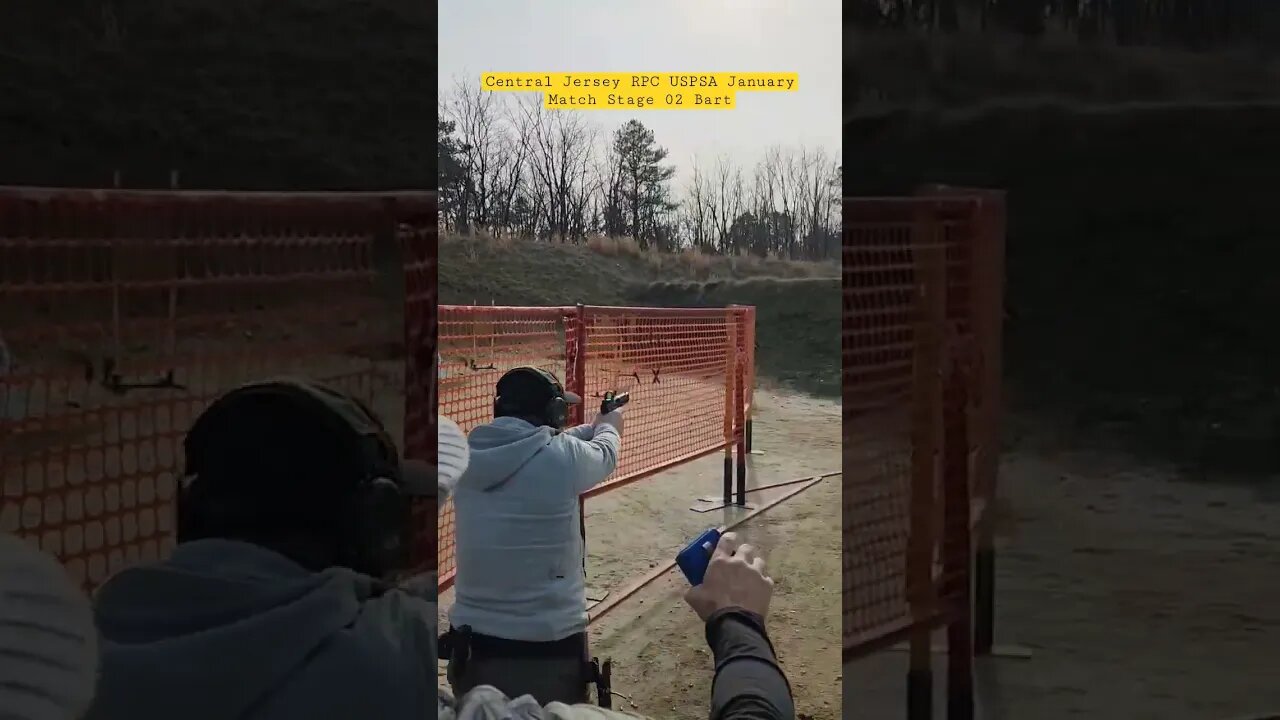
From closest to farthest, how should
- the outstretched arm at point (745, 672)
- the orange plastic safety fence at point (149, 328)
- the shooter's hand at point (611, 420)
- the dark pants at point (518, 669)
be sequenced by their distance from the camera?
1. the orange plastic safety fence at point (149, 328)
2. the outstretched arm at point (745, 672)
3. the dark pants at point (518, 669)
4. the shooter's hand at point (611, 420)

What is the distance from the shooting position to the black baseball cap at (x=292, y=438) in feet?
3.04

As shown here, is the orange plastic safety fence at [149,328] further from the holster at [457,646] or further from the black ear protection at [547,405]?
the holster at [457,646]

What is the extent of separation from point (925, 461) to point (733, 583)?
0.37 m

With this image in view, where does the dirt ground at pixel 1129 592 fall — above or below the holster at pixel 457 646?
above

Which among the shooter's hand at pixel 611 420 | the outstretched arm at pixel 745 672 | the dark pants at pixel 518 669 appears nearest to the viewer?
the outstretched arm at pixel 745 672

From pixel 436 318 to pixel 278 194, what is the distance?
0.82 ft

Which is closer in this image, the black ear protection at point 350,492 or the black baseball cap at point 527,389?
the black ear protection at point 350,492

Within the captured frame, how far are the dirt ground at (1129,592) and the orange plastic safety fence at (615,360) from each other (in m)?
0.45

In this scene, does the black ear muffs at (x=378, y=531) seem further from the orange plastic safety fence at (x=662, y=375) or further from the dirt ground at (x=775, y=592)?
the orange plastic safety fence at (x=662, y=375)

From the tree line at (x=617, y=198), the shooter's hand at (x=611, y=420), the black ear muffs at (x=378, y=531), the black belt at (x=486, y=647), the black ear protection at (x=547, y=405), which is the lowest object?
the black belt at (x=486, y=647)
